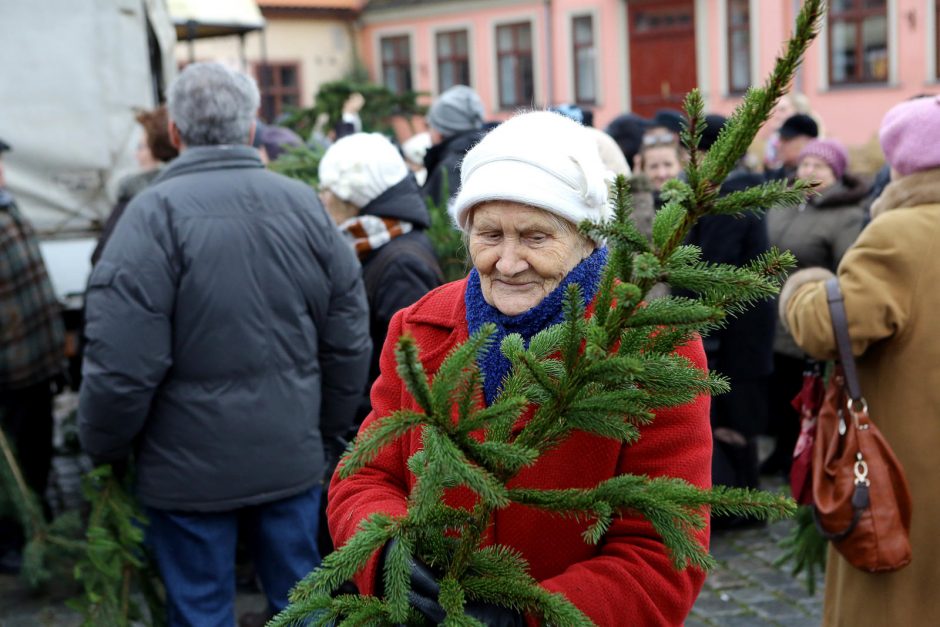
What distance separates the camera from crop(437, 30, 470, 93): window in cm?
3177

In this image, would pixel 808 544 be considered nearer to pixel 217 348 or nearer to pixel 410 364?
pixel 217 348

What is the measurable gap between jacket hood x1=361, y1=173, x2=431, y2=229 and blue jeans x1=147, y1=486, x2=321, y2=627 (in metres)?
1.06

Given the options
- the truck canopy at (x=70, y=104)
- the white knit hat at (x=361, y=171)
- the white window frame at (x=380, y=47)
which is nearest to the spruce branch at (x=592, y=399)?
the white knit hat at (x=361, y=171)

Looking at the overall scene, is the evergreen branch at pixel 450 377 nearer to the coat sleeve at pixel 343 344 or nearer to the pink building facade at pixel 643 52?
the coat sleeve at pixel 343 344

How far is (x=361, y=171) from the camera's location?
4254 millimetres

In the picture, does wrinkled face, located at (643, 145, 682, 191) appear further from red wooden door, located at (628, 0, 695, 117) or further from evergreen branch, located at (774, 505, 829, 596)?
red wooden door, located at (628, 0, 695, 117)

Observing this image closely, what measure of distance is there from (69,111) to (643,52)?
2202 centimetres

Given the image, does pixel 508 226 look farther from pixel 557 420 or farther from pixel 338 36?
pixel 338 36

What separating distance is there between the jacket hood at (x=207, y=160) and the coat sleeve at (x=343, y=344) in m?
0.39

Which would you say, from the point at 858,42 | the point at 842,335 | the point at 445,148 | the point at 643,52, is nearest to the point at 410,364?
the point at 842,335

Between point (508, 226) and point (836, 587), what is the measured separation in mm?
1976

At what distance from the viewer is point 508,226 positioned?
1945 millimetres

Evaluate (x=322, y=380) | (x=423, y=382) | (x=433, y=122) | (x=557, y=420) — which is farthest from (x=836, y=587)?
(x=433, y=122)

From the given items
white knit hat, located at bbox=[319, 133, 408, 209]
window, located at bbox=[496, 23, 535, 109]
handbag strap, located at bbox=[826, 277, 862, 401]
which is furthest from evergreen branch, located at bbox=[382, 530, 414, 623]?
window, located at bbox=[496, 23, 535, 109]
